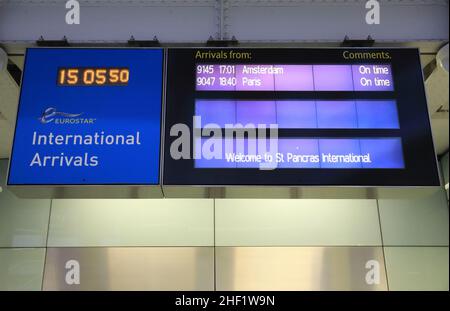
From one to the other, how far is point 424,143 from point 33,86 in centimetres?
288

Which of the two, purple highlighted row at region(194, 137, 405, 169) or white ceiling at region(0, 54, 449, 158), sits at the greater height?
white ceiling at region(0, 54, 449, 158)

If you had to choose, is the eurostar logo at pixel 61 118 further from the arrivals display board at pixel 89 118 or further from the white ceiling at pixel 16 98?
the white ceiling at pixel 16 98

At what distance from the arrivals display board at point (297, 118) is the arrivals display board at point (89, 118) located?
0.16 meters

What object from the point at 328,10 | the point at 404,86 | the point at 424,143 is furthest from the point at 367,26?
the point at 424,143

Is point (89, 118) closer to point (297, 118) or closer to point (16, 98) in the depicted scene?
point (297, 118)

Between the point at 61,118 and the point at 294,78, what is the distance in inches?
68.5

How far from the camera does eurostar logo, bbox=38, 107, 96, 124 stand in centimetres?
344

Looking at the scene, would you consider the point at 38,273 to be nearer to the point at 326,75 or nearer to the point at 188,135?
the point at 188,135

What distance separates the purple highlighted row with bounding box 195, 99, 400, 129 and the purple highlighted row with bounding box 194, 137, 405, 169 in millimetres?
134

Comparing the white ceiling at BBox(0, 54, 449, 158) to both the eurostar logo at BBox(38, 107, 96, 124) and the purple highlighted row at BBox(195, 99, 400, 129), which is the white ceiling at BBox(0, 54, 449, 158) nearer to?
the eurostar logo at BBox(38, 107, 96, 124)

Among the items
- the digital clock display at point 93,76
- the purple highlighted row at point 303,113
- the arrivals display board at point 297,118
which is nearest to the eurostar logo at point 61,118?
the digital clock display at point 93,76

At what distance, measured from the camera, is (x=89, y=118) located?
11.3 feet

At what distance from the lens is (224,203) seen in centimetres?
613

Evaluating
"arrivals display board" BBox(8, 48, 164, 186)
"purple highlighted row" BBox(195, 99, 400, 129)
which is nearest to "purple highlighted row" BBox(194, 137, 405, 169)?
"purple highlighted row" BBox(195, 99, 400, 129)
